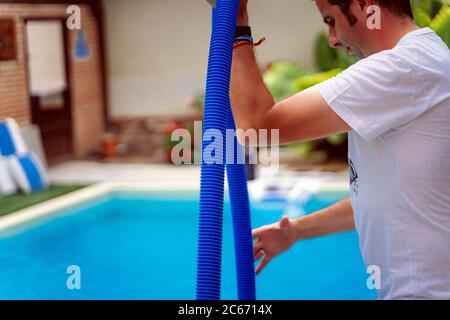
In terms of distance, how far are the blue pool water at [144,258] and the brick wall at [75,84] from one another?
81.5 inches

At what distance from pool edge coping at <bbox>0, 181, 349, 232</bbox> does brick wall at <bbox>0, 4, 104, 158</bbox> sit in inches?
66.8

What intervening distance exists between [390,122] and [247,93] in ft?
0.97

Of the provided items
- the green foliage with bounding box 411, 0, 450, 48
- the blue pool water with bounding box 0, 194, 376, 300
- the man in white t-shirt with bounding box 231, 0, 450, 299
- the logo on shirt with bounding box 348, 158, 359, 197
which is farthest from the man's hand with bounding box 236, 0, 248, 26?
the green foliage with bounding box 411, 0, 450, 48

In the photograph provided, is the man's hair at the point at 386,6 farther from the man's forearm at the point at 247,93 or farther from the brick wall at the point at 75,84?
the brick wall at the point at 75,84

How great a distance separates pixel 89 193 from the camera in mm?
9242

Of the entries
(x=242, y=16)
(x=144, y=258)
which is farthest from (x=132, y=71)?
(x=242, y=16)

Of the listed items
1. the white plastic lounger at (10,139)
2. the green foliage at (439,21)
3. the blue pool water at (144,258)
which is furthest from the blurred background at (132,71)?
the green foliage at (439,21)

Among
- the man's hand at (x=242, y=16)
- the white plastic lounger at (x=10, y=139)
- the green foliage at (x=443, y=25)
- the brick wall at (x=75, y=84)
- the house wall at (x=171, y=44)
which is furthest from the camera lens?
the house wall at (x=171, y=44)

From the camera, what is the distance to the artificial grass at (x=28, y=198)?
27.9ft

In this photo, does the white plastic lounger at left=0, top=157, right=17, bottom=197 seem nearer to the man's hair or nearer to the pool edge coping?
the pool edge coping

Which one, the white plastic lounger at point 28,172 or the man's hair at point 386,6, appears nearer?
the man's hair at point 386,6

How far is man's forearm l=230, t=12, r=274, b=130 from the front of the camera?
1562 millimetres
